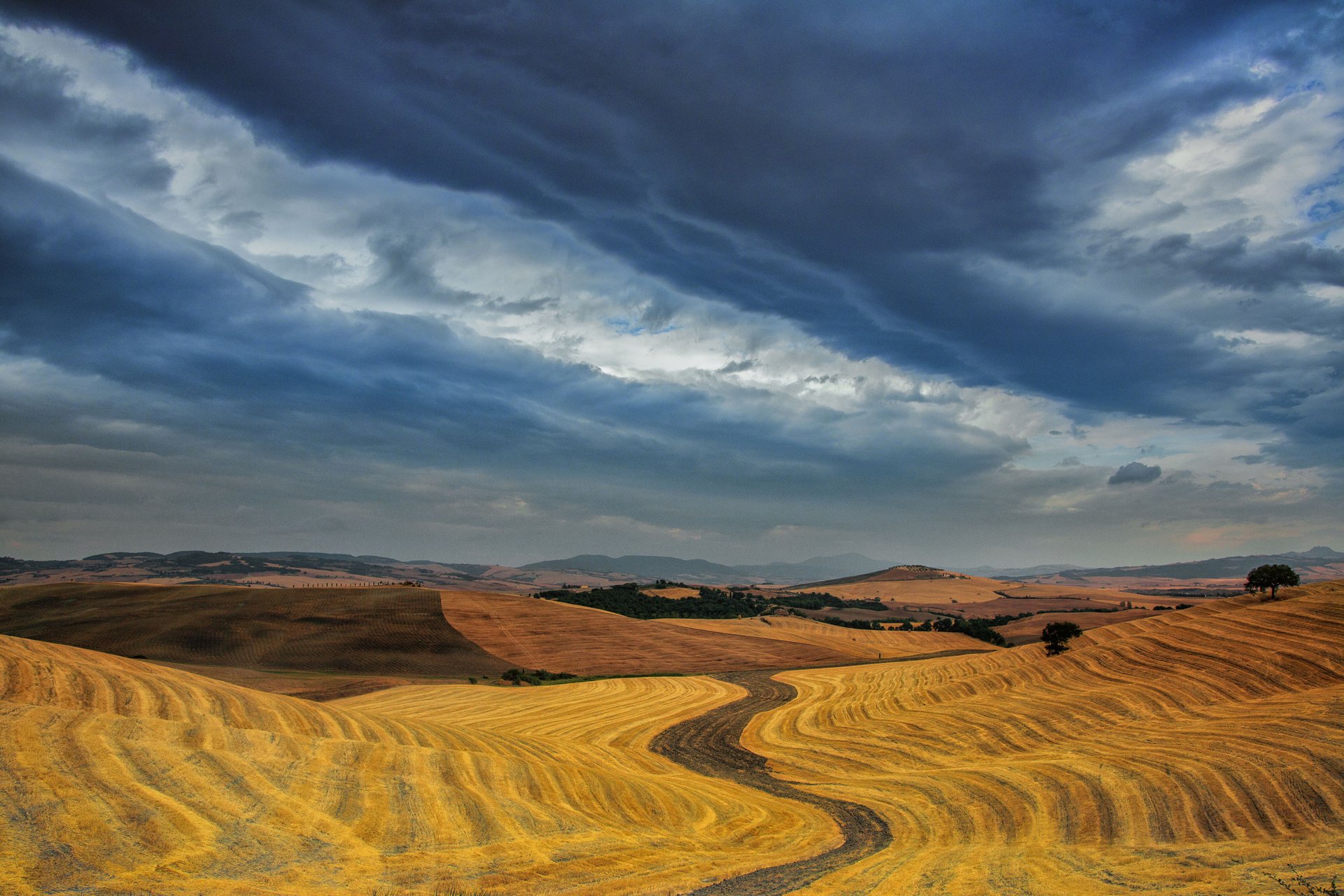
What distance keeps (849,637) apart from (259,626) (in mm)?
94057

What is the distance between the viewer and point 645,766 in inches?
1428

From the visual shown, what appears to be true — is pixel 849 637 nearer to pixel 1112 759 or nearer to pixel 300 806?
pixel 1112 759

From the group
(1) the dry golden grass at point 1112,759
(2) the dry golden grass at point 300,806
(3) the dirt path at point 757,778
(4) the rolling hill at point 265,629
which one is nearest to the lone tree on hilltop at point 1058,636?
(1) the dry golden grass at point 1112,759

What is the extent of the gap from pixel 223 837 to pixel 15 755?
5.06 meters

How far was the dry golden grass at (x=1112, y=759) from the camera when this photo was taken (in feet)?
57.9

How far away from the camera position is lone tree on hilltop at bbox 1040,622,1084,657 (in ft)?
187

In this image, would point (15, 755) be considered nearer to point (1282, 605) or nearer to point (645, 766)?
point (645, 766)

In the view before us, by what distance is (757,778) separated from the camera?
3484cm

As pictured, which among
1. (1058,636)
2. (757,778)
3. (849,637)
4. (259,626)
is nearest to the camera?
(757,778)

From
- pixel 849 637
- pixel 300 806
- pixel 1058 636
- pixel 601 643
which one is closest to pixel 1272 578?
pixel 1058 636

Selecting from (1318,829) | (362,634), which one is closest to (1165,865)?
(1318,829)

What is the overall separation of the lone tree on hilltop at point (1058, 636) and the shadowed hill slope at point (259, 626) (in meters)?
61.0

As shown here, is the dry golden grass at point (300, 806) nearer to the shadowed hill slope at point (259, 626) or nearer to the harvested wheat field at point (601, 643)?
the shadowed hill slope at point (259, 626)

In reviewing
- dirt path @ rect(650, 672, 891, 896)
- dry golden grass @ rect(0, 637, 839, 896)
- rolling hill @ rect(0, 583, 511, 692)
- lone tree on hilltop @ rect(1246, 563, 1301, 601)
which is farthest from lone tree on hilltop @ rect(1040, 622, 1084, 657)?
rolling hill @ rect(0, 583, 511, 692)
